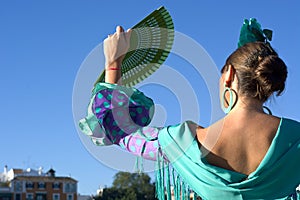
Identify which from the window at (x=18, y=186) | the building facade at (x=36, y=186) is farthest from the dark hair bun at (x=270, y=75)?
the window at (x=18, y=186)

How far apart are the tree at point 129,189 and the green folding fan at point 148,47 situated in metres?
40.8

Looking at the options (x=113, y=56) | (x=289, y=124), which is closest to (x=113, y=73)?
(x=113, y=56)

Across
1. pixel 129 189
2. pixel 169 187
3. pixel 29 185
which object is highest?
pixel 29 185

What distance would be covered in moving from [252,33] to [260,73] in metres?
0.27

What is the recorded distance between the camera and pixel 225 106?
1.50m

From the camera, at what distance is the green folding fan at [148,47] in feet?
5.63

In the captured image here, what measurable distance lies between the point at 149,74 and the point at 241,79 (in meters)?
0.42

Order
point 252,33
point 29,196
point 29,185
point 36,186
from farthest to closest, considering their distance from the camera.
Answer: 1. point 36,186
2. point 29,185
3. point 29,196
4. point 252,33

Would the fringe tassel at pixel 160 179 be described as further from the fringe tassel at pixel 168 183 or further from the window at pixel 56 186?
the window at pixel 56 186

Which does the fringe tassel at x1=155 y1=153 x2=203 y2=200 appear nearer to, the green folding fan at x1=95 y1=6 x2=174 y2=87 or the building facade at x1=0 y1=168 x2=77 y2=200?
the green folding fan at x1=95 y1=6 x2=174 y2=87

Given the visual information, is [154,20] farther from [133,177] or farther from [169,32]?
[133,177]

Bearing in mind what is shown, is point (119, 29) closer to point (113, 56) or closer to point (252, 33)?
point (113, 56)

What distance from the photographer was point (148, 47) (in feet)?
5.88

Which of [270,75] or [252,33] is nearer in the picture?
[270,75]
